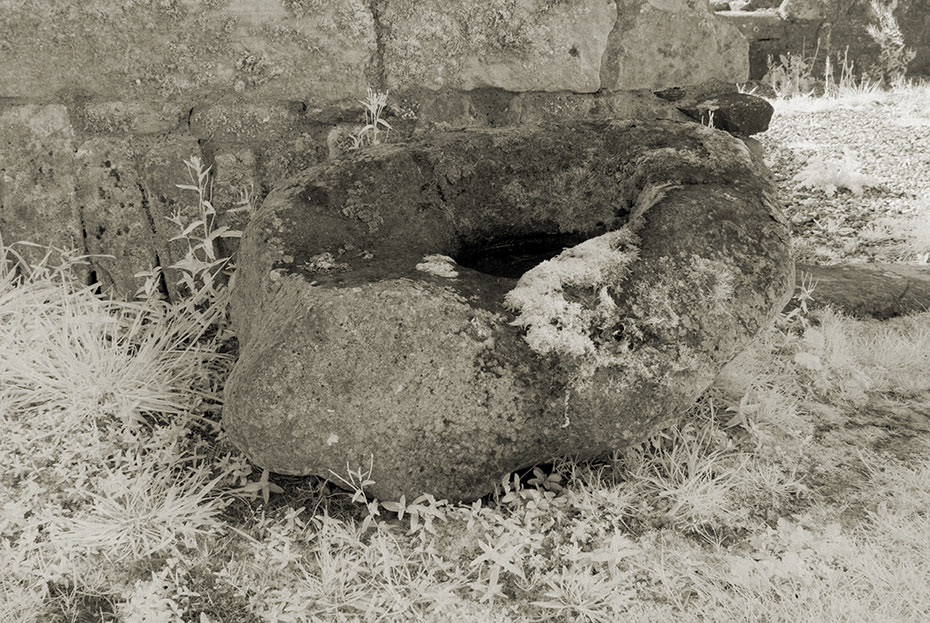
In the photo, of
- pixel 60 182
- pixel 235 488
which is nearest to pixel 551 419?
pixel 235 488

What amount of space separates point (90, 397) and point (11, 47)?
43.9 inches

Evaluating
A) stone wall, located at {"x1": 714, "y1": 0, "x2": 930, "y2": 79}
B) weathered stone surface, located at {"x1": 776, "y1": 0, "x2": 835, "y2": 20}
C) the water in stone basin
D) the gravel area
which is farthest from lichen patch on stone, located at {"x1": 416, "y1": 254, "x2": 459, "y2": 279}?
weathered stone surface, located at {"x1": 776, "y1": 0, "x2": 835, "y2": 20}

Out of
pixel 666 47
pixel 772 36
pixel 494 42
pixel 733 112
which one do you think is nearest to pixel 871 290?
pixel 733 112

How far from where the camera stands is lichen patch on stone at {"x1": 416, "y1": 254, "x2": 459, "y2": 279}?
75.7 inches

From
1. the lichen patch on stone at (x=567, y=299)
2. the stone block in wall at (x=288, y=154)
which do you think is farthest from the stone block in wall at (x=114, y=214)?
the lichen patch on stone at (x=567, y=299)

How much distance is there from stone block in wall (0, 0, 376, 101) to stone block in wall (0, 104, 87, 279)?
0.28ft

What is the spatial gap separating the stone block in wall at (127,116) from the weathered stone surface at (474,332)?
2.25 ft

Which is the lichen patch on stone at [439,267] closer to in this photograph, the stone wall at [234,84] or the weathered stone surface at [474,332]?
the weathered stone surface at [474,332]

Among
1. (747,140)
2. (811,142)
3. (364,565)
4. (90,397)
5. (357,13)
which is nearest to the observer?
(364,565)

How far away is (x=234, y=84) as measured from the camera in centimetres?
263

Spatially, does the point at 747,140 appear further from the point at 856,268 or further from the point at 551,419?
the point at 551,419

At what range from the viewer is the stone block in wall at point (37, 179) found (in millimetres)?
2549

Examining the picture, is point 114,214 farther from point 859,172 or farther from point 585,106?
point 859,172

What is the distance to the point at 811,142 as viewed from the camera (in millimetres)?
5102
